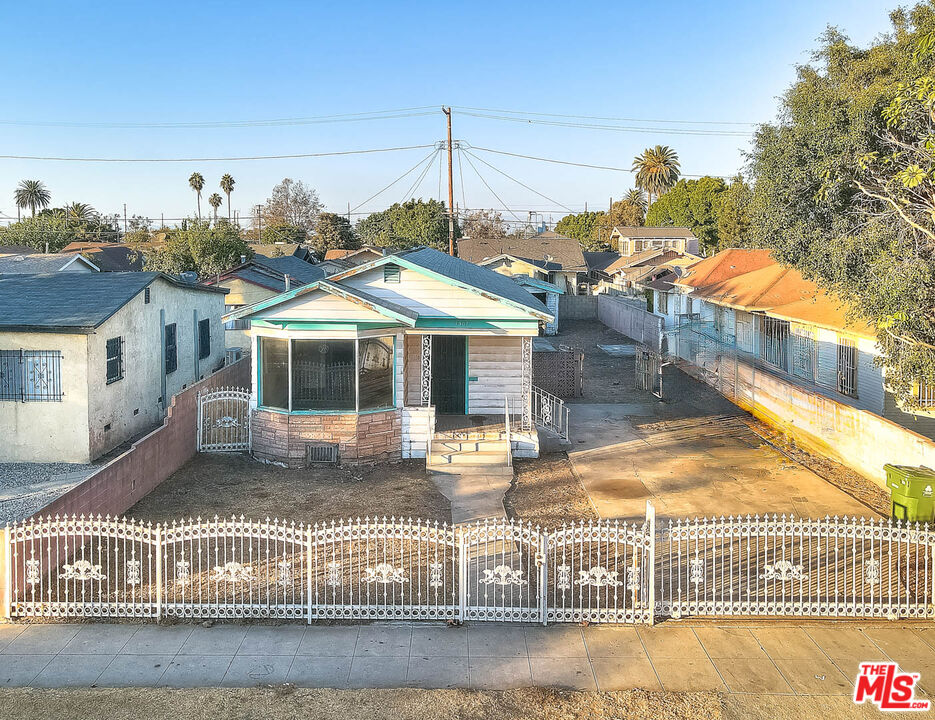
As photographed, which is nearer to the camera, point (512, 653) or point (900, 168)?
point (512, 653)

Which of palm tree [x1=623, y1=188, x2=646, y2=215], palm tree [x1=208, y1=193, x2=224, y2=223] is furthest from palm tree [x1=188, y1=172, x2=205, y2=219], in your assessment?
palm tree [x1=623, y1=188, x2=646, y2=215]

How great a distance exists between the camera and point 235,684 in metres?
7.96

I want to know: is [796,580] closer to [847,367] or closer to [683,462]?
[683,462]

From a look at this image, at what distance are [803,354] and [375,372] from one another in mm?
15328

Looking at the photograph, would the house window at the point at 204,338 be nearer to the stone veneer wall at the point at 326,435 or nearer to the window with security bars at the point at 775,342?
the stone veneer wall at the point at 326,435

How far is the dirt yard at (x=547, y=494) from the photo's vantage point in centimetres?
1392

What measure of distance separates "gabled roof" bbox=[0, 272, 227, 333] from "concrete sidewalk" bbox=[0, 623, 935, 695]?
324 inches

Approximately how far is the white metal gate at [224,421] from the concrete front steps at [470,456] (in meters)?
→ 4.55

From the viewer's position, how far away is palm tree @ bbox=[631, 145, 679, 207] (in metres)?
110

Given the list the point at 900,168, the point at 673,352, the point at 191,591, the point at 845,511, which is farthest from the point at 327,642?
the point at 673,352

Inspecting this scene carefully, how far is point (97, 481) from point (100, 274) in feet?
29.2

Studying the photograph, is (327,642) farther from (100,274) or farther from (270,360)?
(100,274)

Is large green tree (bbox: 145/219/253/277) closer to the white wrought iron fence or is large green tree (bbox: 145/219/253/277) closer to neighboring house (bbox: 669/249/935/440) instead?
neighboring house (bbox: 669/249/935/440)

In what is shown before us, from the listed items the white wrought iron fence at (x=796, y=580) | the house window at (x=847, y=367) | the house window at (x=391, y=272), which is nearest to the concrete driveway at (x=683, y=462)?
the white wrought iron fence at (x=796, y=580)
